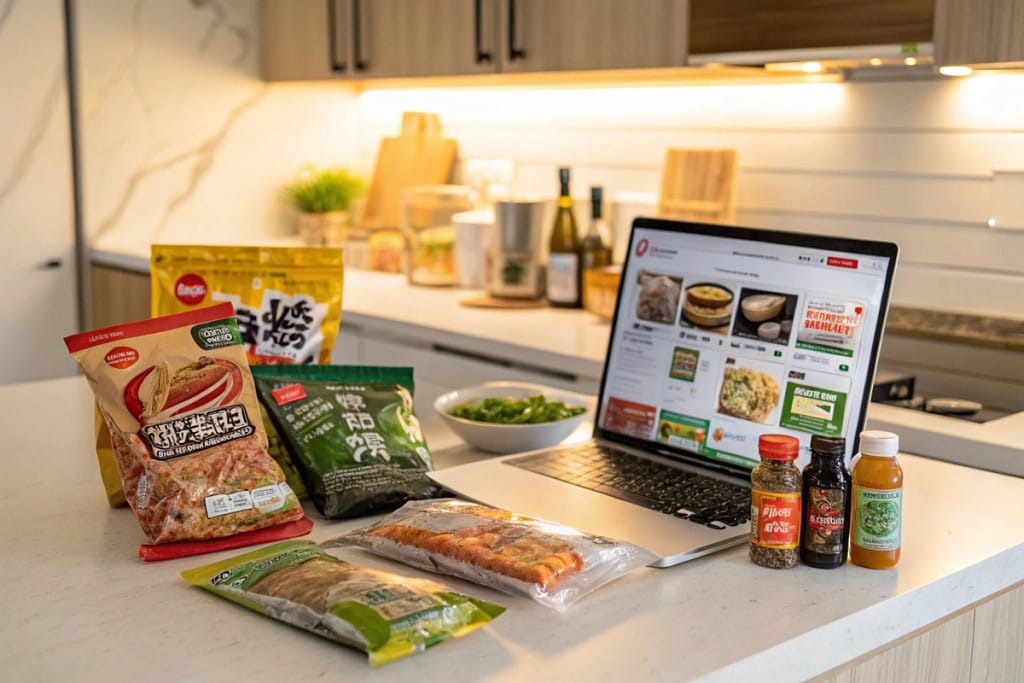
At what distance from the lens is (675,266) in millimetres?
1461

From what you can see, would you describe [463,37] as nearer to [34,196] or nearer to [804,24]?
[804,24]

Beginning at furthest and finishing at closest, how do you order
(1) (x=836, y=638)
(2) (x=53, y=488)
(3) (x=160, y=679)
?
(2) (x=53, y=488)
(1) (x=836, y=638)
(3) (x=160, y=679)

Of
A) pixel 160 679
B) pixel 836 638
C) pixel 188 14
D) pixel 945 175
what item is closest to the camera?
pixel 160 679

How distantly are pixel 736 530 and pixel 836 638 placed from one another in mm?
223

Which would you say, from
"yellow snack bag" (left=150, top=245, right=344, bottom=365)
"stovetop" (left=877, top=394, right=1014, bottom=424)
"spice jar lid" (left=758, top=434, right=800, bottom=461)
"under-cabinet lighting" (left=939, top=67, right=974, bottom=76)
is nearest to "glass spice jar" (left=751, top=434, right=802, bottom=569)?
"spice jar lid" (left=758, top=434, right=800, bottom=461)

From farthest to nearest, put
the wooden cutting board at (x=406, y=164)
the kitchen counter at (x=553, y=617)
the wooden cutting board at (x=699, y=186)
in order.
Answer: the wooden cutting board at (x=406, y=164)
the wooden cutting board at (x=699, y=186)
the kitchen counter at (x=553, y=617)

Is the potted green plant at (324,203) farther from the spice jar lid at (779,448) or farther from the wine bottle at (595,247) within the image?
the spice jar lid at (779,448)

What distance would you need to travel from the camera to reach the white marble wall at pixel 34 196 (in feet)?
11.2

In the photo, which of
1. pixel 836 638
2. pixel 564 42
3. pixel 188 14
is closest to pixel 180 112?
pixel 188 14

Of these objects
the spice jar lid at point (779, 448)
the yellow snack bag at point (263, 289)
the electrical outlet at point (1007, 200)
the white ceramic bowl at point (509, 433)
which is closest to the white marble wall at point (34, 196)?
the yellow snack bag at point (263, 289)

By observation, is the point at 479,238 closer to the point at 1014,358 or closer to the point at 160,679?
the point at 1014,358

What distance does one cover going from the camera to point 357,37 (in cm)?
339

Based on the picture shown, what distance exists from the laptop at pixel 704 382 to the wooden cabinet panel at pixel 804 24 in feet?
2.93

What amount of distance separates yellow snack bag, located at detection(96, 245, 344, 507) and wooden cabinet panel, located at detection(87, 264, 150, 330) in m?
1.88
